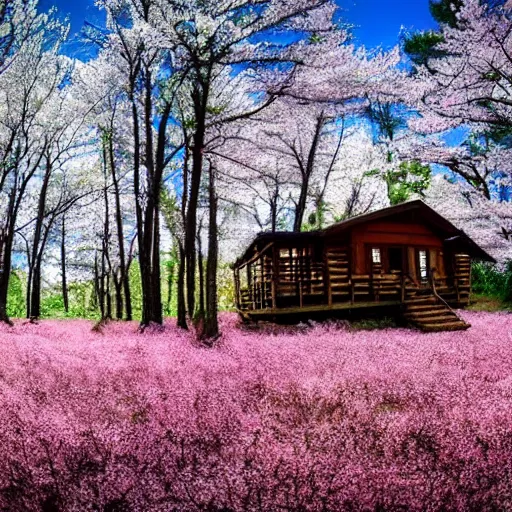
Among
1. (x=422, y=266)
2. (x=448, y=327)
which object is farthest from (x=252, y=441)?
(x=422, y=266)

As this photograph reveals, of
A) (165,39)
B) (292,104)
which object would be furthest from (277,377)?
(292,104)

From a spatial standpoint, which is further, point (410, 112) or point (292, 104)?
point (410, 112)

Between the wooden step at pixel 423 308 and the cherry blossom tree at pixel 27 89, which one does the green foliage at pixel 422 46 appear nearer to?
the wooden step at pixel 423 308

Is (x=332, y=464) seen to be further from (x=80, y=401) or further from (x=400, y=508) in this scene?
(x=80, y=401)

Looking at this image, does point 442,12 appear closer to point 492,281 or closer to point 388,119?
point 388,119

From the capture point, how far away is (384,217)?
2097 cm

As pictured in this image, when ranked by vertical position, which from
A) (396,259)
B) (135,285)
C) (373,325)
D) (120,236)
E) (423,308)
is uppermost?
(120,236)

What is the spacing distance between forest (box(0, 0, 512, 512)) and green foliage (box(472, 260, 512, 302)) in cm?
20

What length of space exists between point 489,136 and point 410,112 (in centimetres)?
512

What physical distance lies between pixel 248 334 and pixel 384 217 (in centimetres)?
980

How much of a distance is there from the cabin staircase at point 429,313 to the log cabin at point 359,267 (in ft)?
0.13

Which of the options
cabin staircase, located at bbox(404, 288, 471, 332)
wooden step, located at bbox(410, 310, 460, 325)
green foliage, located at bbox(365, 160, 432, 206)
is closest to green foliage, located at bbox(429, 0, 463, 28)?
green foliage, located at bbox(365, 160, 432, 206)

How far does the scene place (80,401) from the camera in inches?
174

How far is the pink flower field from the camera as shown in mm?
2746
